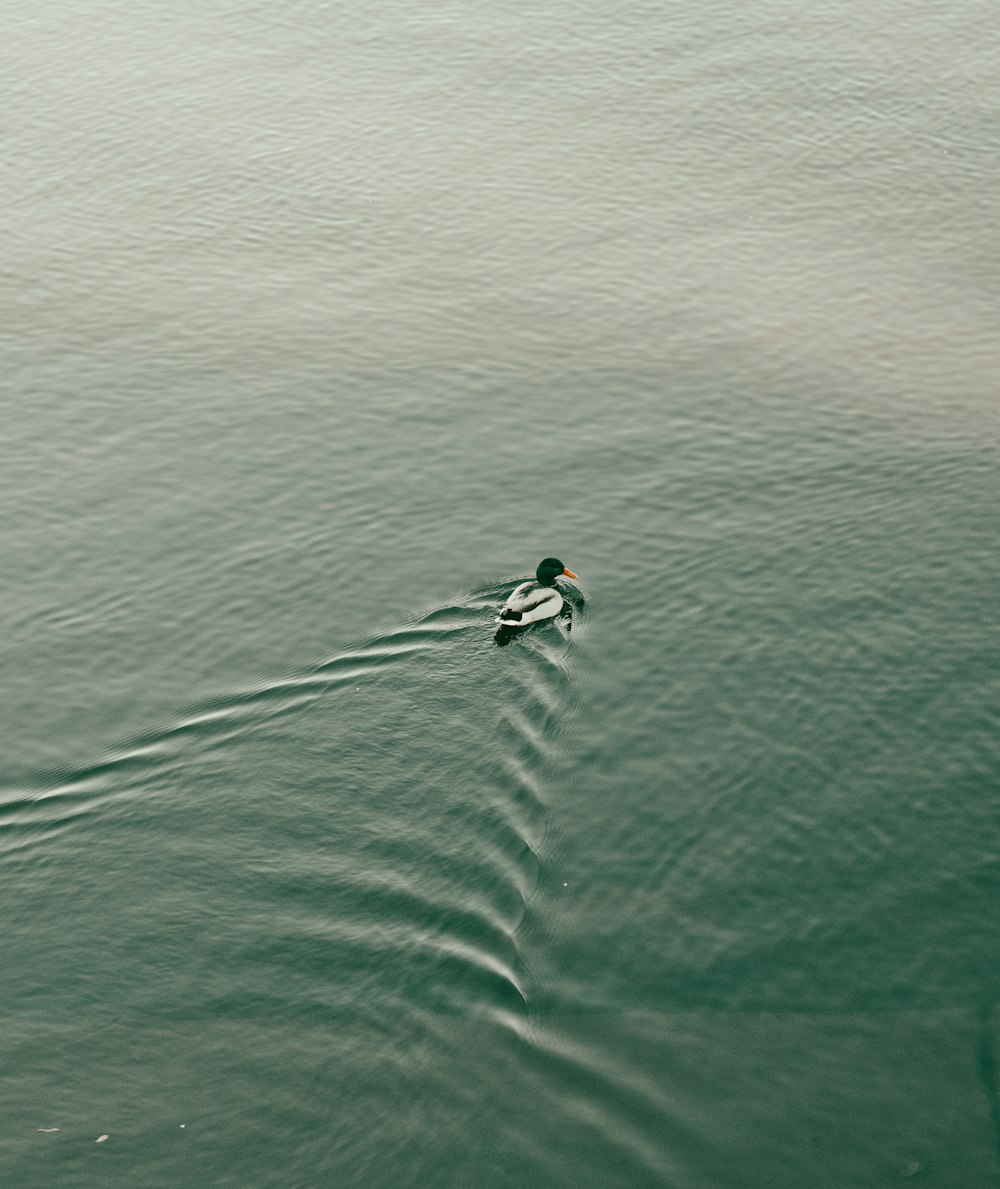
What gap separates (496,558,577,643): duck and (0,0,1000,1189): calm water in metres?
0.66

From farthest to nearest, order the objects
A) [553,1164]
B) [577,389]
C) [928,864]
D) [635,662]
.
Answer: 1. [577,389]
2. [635,662]
3. [928,864]
4. [553,1164]

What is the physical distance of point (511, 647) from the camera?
28.7 meters

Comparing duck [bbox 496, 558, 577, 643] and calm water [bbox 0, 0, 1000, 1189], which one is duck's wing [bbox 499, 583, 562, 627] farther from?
calm water [bbox 0, 0, 1000, 1189]

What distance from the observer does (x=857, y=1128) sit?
20203 mm

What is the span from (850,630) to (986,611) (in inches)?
107

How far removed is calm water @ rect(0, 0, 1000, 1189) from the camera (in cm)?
2088

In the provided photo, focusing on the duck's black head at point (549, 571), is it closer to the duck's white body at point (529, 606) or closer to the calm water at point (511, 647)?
the duck's white body at point (529, 606)

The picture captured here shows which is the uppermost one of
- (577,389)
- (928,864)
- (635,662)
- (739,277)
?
(739,277)

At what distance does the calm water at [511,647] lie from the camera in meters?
20.9

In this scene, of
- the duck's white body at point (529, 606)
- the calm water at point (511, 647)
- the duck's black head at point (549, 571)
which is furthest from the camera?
the duck's black head at point (549, 571)

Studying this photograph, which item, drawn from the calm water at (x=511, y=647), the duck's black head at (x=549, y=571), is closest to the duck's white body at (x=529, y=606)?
the duck's black head at (x=549, y=571)

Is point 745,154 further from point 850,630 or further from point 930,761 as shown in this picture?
point 930,761

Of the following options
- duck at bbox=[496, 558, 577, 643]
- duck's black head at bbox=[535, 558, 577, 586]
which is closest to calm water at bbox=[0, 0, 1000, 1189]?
duck at bbox=[496, 558, 577, 643]

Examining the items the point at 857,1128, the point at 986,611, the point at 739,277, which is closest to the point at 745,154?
the point at 739,277
